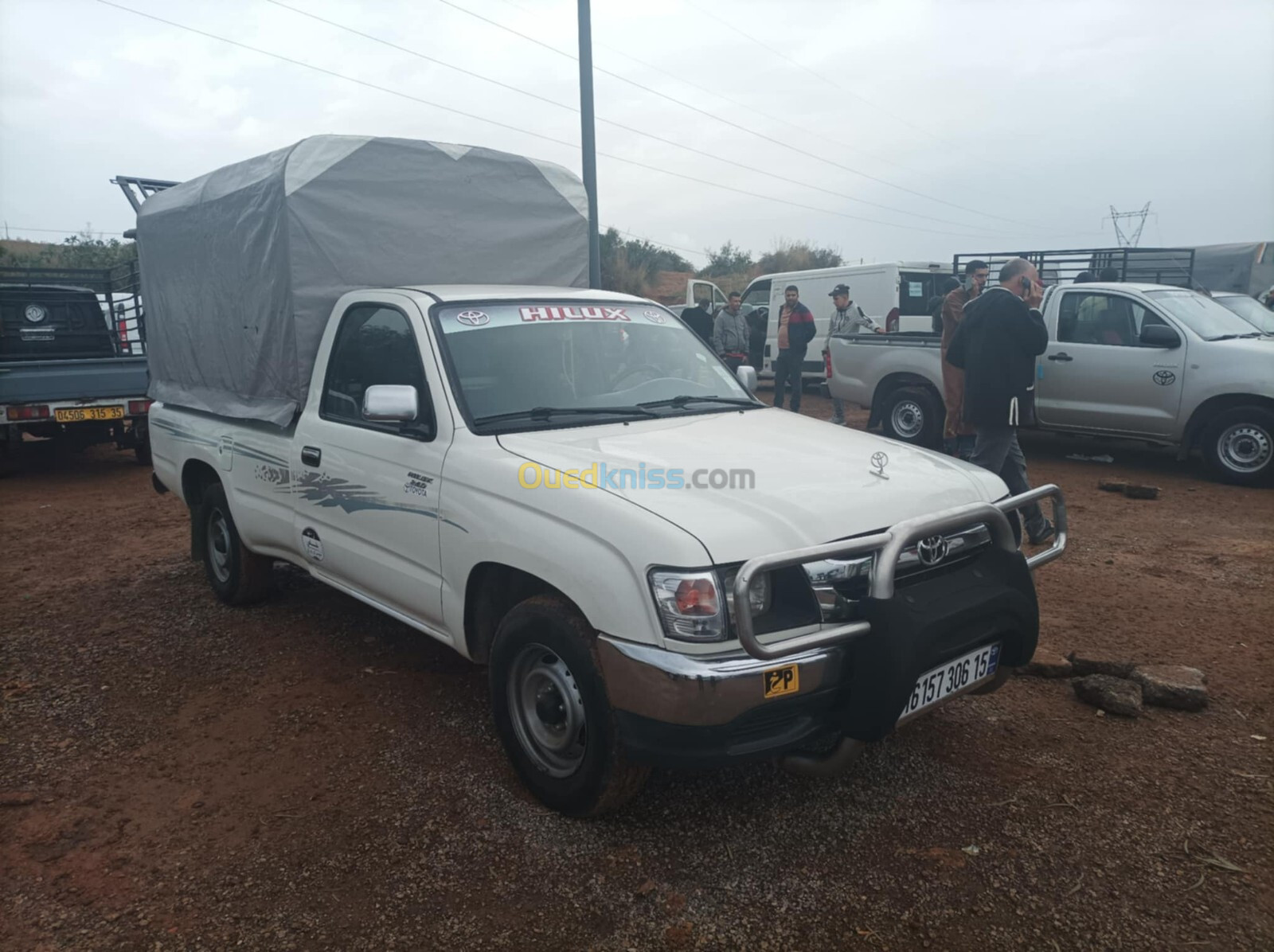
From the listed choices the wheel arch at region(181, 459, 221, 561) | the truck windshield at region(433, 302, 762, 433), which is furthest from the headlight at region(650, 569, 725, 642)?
the wheel arch at region(181, 459, 221, 561)

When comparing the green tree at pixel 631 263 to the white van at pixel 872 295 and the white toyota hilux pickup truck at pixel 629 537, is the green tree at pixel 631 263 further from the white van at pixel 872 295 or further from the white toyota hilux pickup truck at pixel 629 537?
the white toyota hilux pickup truck at pixel 629 537

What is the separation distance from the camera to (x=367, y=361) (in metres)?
4.00

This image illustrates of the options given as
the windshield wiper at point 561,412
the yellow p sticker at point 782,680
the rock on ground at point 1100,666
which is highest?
the windshield wiper at point 561,412

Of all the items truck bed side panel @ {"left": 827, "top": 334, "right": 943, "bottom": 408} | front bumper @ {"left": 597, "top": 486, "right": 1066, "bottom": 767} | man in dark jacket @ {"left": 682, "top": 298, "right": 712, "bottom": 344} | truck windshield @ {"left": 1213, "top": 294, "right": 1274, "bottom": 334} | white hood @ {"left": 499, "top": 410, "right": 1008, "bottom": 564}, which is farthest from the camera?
man in dark jacket @ {"left": 682, "top": 298, "right": 712, "bottom": 344}

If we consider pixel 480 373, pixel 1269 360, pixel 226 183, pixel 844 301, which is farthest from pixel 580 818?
pixel 844 301

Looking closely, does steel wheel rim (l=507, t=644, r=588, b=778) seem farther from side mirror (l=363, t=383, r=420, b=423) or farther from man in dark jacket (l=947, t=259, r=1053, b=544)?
man in dark jacket (l=947, t=259, r=1053, b=544)

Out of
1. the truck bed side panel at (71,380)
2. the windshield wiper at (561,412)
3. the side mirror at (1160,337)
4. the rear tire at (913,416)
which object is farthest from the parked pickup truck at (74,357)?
the side mirror at (1160,337)

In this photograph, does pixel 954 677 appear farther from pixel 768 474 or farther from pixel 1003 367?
pixel 1003 367

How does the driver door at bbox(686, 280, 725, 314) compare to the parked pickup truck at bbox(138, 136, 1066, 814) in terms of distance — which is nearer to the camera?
the parked pickup truck at bbox(138, 136, 1066, 814)

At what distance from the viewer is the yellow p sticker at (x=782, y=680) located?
2453mm

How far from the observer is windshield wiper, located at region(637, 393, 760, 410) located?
3.77 m

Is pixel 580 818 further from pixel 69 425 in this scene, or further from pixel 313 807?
pixel 69 425

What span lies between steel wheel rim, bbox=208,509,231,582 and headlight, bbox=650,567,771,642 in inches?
143

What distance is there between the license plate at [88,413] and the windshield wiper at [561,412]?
763cm
